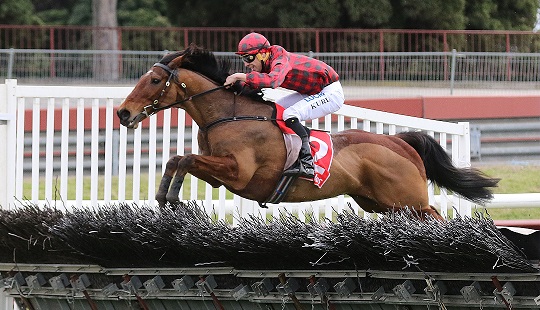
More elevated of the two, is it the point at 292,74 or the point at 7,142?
the point at 292,74

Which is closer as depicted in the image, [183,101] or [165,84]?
[165,84]

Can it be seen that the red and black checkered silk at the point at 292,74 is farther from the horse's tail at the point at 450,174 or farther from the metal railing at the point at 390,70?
the metal railing at the point at 390,70

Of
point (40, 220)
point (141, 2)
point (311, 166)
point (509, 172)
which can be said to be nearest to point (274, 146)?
point (311, 166)

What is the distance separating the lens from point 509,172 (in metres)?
12.3

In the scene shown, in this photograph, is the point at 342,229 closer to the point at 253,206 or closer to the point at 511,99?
the point at 253,206

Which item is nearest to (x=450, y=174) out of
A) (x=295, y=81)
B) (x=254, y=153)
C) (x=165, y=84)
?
(x=295, y=81)

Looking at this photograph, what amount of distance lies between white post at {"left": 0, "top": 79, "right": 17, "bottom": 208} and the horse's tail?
279 centimetres

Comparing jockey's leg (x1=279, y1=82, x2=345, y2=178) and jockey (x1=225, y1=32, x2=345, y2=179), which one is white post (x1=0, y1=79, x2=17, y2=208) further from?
jockey's leg (x1=279, y1=82, x2=345, y2=178)

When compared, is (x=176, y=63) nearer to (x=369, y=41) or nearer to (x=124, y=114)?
(x=124, y=114)

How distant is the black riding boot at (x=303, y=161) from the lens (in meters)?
6.56

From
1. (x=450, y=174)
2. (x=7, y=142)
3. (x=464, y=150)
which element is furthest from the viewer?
(x=464, y=150)

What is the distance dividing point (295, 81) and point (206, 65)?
0.60 m

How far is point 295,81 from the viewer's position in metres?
6.81

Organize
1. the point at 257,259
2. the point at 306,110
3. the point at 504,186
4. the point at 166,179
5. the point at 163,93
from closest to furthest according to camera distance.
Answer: the point at 257,259 < the point at 166,179 < the point at 163,93 < the point at 306,110 < the point at 504,186
